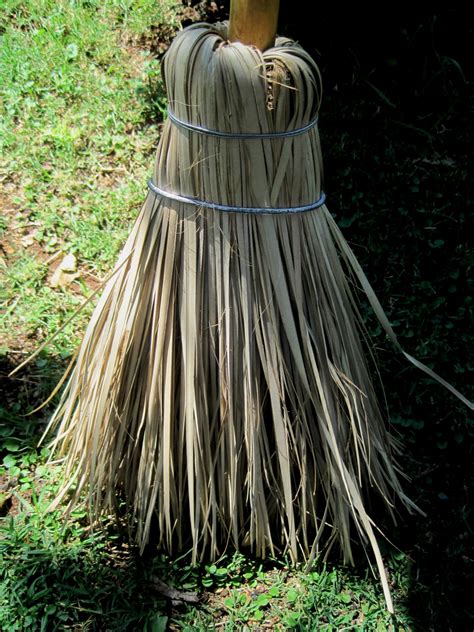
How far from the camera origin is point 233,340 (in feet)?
5.81

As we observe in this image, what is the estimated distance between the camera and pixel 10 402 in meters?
2.39

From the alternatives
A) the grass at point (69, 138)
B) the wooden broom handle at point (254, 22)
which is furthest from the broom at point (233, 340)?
the grass at point (69, 138)

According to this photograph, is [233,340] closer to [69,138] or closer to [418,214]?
[418,214]

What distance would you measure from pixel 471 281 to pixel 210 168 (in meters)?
1.43

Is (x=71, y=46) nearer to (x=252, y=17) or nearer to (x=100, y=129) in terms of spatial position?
(x=100, y=129)

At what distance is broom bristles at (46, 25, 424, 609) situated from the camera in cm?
160

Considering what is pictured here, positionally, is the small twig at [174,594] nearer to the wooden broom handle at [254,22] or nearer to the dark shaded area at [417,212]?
the dark shaded area at [417,212]

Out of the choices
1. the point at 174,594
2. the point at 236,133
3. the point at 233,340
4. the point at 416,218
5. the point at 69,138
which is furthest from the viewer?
the point at 69,138

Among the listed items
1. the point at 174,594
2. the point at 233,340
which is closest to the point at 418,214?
the point at 233,340

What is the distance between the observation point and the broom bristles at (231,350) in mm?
1604

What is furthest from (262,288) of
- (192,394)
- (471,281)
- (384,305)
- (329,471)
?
(471,281)

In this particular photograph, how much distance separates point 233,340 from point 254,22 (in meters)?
0.70

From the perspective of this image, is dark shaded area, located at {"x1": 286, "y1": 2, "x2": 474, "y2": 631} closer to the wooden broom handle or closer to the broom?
the broom

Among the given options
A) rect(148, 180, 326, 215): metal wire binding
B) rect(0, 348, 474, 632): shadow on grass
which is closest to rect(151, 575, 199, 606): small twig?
rect(0, 348, 474, 632): shadow on grass
